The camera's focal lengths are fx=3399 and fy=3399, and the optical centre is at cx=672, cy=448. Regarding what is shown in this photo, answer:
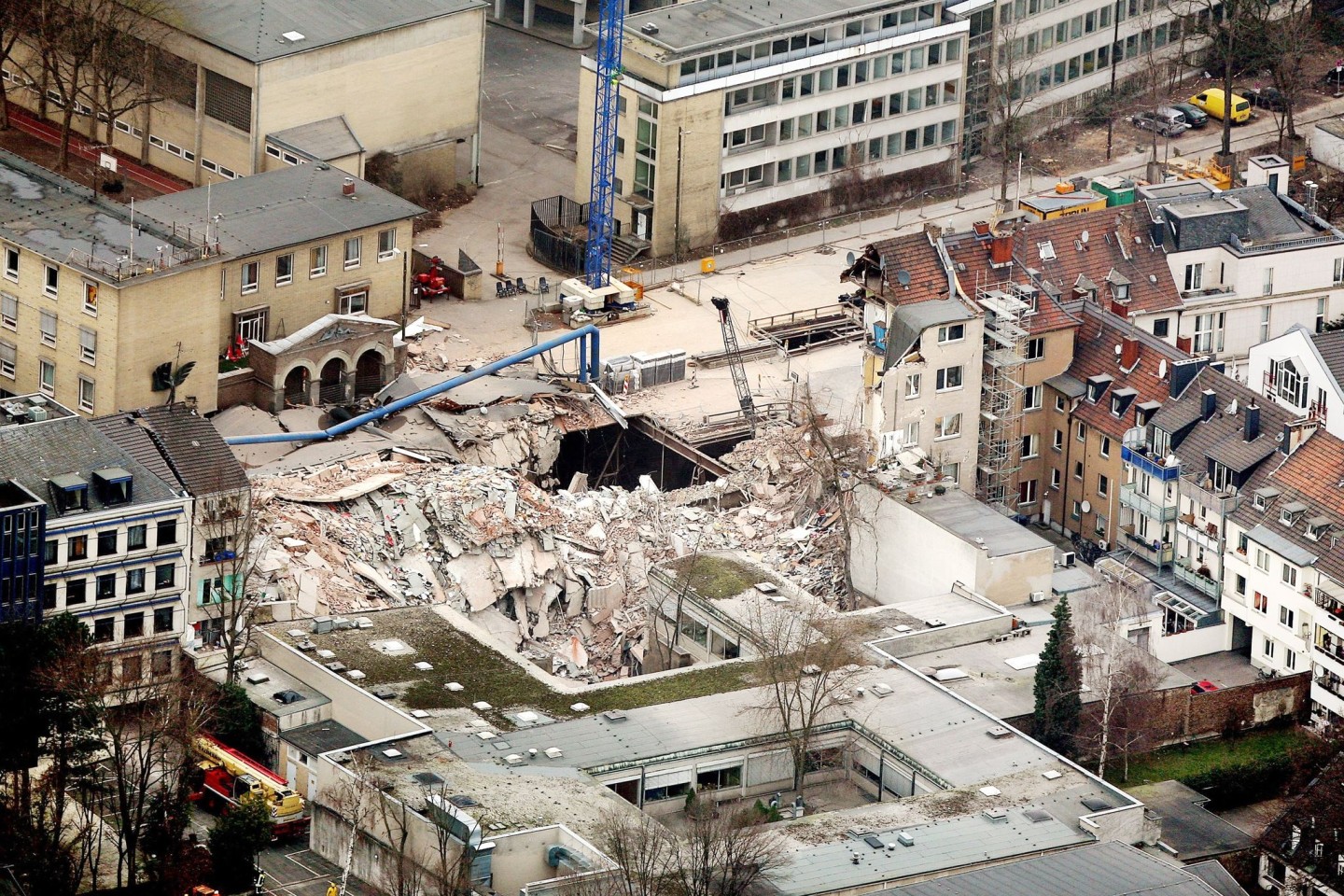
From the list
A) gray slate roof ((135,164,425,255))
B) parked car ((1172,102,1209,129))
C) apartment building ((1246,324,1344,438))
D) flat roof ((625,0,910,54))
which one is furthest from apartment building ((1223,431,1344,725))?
parked car ((1172,102,1209,129))

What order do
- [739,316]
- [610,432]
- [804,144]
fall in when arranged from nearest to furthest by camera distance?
[610,432] → [739,316] → [804,144]

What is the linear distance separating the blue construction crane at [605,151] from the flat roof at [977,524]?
32.0 m

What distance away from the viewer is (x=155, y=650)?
132m

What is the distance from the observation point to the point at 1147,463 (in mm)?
148750

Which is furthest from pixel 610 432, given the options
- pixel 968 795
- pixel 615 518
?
pixel 968 795

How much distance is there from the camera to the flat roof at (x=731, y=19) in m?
179

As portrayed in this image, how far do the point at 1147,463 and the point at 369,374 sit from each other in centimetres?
3788

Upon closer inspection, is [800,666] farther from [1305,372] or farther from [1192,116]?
[1192,116]

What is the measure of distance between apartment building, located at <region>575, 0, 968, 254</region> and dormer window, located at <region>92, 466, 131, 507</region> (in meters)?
54.1

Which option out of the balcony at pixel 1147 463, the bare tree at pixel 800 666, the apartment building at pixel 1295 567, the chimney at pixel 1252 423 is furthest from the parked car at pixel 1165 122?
the bare tree at pixel 800 666

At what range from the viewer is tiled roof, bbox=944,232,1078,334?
154 m

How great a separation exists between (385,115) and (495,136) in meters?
15.4

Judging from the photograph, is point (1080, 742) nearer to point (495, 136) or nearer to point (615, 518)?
point (615, 518)

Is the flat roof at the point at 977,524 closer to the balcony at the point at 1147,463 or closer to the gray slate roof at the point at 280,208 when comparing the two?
the balcony at the point at 1147,463
